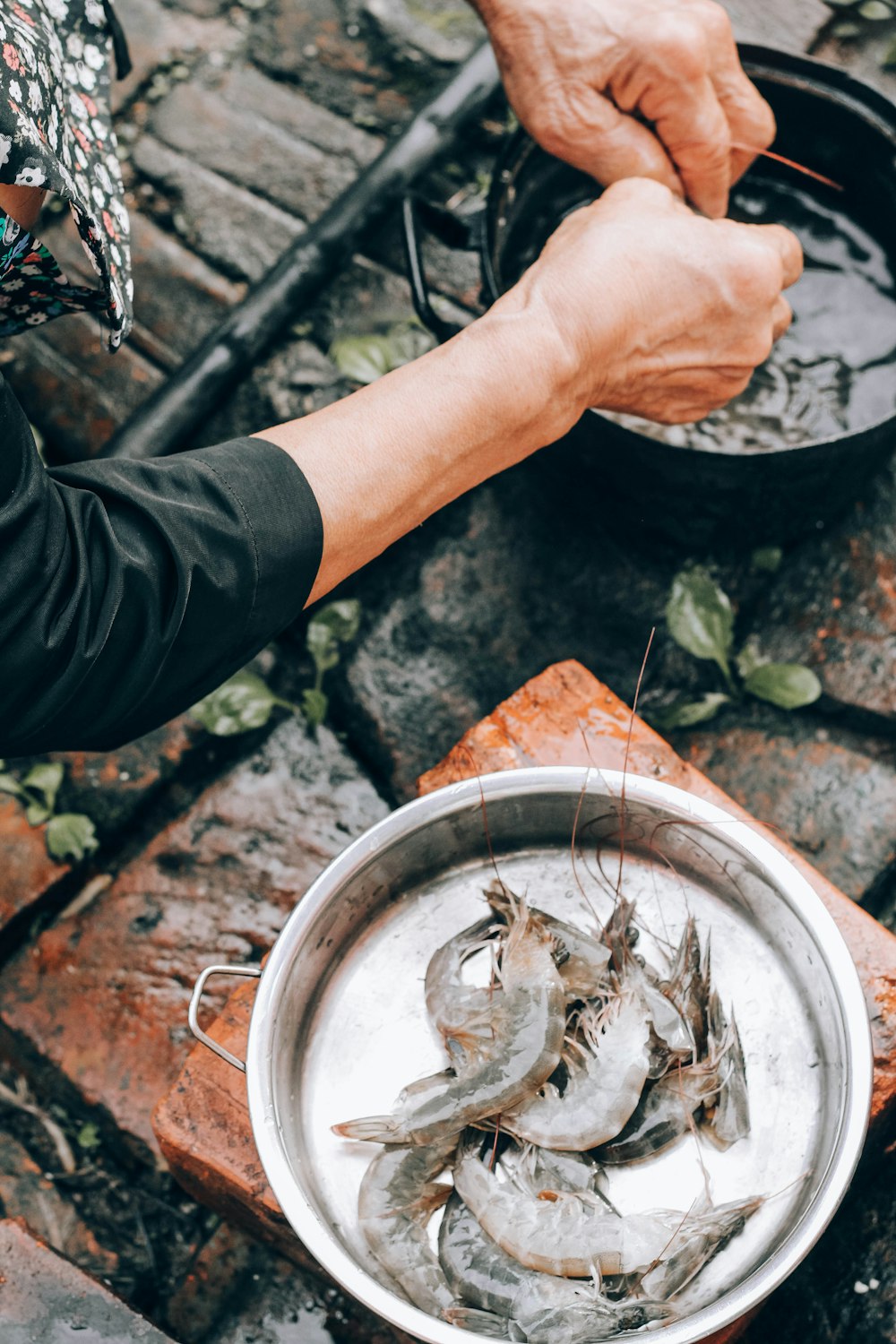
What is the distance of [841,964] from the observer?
166cm

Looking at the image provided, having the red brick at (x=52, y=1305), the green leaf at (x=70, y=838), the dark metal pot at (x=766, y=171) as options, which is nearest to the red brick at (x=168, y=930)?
the green leaf at (x=70, y=838)

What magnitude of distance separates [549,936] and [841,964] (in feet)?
1.63

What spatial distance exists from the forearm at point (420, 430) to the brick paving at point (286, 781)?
2.18 feet

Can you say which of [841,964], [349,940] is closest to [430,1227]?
[349,940]

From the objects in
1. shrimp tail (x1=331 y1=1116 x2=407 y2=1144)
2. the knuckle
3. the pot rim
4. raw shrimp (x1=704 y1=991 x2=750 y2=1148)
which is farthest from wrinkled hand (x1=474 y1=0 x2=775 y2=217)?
shrimp tail (x1=331 y1=1116 x2=407 y2=1144)

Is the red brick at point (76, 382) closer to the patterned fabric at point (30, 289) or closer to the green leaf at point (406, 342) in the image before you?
the green leaf at point (406, 342)

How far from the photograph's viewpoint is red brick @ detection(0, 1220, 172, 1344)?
1909 millimetres

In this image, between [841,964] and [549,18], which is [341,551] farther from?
[549,18]

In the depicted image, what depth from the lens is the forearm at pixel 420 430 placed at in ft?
5.45

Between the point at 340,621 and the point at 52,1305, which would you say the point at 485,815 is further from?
the point at 52,1305

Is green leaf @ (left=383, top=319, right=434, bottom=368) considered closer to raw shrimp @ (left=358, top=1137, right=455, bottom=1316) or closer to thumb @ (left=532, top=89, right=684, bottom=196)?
thumb @ (left=532, top=89, right=684, bottom=196)

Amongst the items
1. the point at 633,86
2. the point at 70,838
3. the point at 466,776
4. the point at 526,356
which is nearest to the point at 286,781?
the point at 70,838

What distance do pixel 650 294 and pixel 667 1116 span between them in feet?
4.70

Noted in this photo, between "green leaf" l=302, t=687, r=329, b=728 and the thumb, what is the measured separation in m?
1.37
